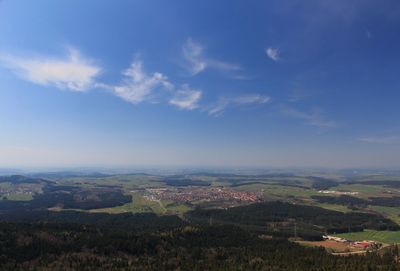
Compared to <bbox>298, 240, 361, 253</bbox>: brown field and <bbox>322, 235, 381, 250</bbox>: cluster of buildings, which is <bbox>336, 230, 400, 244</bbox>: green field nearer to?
<bbox>322, 235, 381, 250</bbox>: cluster of buildings

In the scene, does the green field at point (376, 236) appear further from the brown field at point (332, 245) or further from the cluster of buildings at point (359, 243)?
the brown field at point (332, 245)

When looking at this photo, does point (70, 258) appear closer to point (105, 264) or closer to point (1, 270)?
point (105, 264)

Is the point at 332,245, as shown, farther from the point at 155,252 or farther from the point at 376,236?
the point at 155,252

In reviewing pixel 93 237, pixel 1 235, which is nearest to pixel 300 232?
pixel 93 237

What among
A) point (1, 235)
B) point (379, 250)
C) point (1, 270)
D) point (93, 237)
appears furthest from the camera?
point (379, 250)

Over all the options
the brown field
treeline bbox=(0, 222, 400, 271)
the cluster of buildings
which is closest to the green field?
the cluster of buildings

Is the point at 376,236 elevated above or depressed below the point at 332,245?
above

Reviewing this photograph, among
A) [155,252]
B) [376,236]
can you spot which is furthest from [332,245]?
[155,252]
